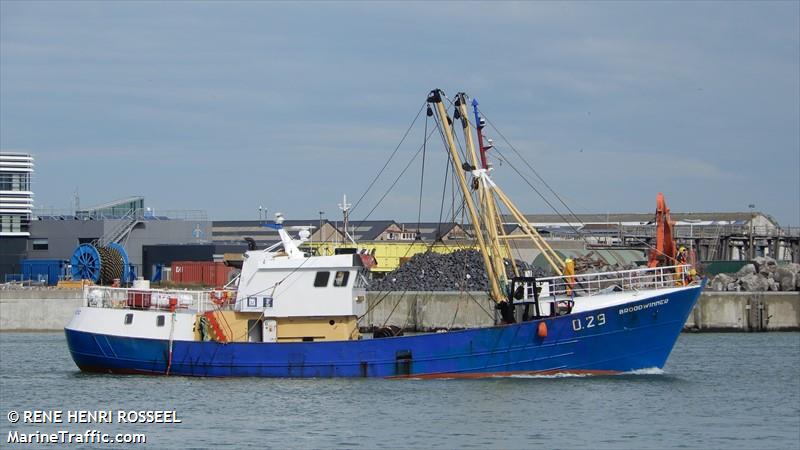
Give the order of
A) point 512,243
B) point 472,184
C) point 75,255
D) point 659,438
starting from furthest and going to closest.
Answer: point 512,243
point 75,255
point 472,184
point 659,438

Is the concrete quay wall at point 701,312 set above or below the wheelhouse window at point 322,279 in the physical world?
below

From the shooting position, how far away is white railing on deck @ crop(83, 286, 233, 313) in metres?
39.5

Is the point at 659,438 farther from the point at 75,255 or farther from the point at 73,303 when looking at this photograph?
the point at 75,255

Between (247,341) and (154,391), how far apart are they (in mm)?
3347

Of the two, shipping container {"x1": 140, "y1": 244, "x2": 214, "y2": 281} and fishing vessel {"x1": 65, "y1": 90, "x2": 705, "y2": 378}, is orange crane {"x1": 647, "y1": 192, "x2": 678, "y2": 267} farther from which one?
shipping container {"x1": 140, "y1": 244, "x2": 214, "y2": 281}

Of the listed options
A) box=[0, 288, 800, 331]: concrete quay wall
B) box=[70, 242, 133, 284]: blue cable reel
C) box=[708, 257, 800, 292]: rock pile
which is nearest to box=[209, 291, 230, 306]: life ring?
box=[0, 288, 800, 331]: concrete quay wall

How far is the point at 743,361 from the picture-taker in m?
44.7

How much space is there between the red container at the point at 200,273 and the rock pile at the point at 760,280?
2892cm

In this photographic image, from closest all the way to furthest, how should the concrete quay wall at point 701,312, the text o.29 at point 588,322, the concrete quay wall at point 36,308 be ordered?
the text o.29 at point 588,322 → the concrete quay wall at point 701,312 → the concrete quay wall at point 36,308

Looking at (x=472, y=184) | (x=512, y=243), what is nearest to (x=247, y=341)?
(x=472, y=184)

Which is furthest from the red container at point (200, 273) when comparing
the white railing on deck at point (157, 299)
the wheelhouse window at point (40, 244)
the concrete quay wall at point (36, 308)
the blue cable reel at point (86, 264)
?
the white railing on deck at point (157, 299)

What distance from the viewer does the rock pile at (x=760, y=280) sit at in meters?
67.3

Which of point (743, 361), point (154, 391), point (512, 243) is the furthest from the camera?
point (512, 243)

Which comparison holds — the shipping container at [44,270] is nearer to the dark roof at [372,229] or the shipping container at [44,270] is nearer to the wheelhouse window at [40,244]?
the wheelhouse window at [40,244]
